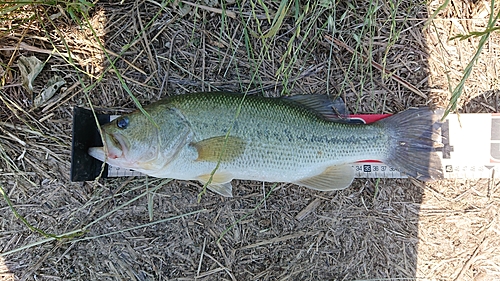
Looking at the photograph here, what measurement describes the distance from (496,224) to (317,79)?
2.03m

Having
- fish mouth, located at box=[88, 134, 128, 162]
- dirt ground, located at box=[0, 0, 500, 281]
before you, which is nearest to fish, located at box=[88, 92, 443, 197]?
fish mouth, located at box=[88, 134, 128, 162]

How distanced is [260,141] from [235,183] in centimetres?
62

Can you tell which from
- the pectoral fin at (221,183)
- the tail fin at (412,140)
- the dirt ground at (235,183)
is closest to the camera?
the pectoral fin at (221,183)

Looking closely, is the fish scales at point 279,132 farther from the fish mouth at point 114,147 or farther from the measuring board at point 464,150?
the fish mouth at point 114,147

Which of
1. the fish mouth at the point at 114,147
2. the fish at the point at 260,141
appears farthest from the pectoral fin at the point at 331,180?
the fish mouth at the point at 114,147

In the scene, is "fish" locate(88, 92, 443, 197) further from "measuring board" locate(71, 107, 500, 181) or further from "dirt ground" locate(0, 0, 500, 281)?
"dirt ground" locate(0, 0, 500, 281)

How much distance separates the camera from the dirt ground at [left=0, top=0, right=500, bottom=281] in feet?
10.2

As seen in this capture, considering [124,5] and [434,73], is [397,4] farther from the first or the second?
[124,5]

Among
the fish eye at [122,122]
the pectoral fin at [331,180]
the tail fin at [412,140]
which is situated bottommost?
the pectoral fin at [331,180]

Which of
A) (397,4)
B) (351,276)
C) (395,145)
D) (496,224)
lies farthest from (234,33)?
(496,224)

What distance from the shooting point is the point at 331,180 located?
9.55ft

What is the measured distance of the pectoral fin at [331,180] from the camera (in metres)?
2.90

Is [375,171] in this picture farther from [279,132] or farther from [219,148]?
[219,148]

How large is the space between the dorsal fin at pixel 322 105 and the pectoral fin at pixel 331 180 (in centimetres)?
42
